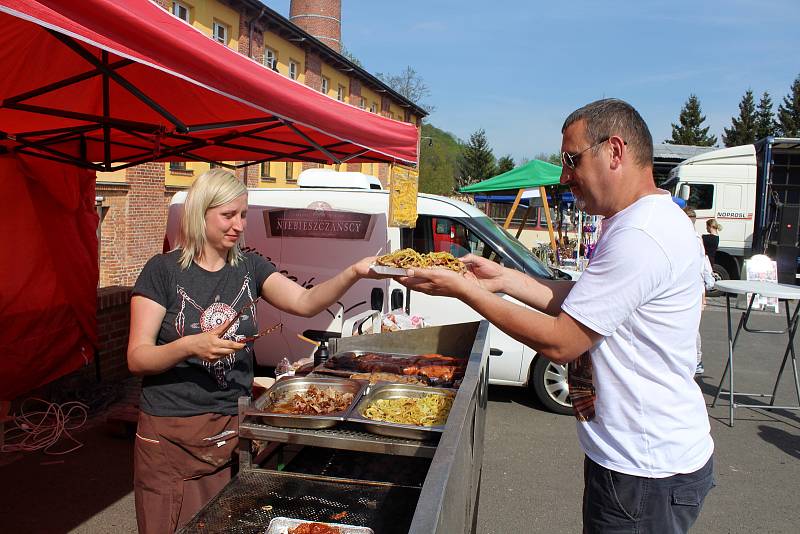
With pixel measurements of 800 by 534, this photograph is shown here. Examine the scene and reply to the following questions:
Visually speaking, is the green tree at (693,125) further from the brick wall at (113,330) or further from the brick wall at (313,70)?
the brick wall at (113,330)

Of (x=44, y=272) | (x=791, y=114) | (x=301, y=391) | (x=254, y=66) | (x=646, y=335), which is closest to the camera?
(x=646, y=335)

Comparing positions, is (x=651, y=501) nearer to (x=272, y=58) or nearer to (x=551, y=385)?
(x=551, y=385)

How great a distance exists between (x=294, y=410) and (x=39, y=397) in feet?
14.5

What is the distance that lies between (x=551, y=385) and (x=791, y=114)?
49.6 meters

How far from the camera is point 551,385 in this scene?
252 inches

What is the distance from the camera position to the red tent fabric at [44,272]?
16.8ft

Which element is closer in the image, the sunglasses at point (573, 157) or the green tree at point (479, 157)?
the sunglasses at point (573, 157)

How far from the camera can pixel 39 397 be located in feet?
18.8

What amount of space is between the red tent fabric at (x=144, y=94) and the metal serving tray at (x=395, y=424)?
5.42 feet

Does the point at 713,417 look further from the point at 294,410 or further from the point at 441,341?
the point at 294,410

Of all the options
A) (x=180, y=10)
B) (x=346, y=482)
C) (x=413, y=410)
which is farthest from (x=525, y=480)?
(x=180, y=10)

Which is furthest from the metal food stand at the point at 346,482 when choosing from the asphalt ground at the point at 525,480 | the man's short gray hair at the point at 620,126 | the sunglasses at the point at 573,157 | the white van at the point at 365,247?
the white van at the point at 365,247

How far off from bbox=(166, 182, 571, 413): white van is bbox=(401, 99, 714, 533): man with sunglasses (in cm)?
415

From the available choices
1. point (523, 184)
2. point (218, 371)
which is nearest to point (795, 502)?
point (218, 371)
